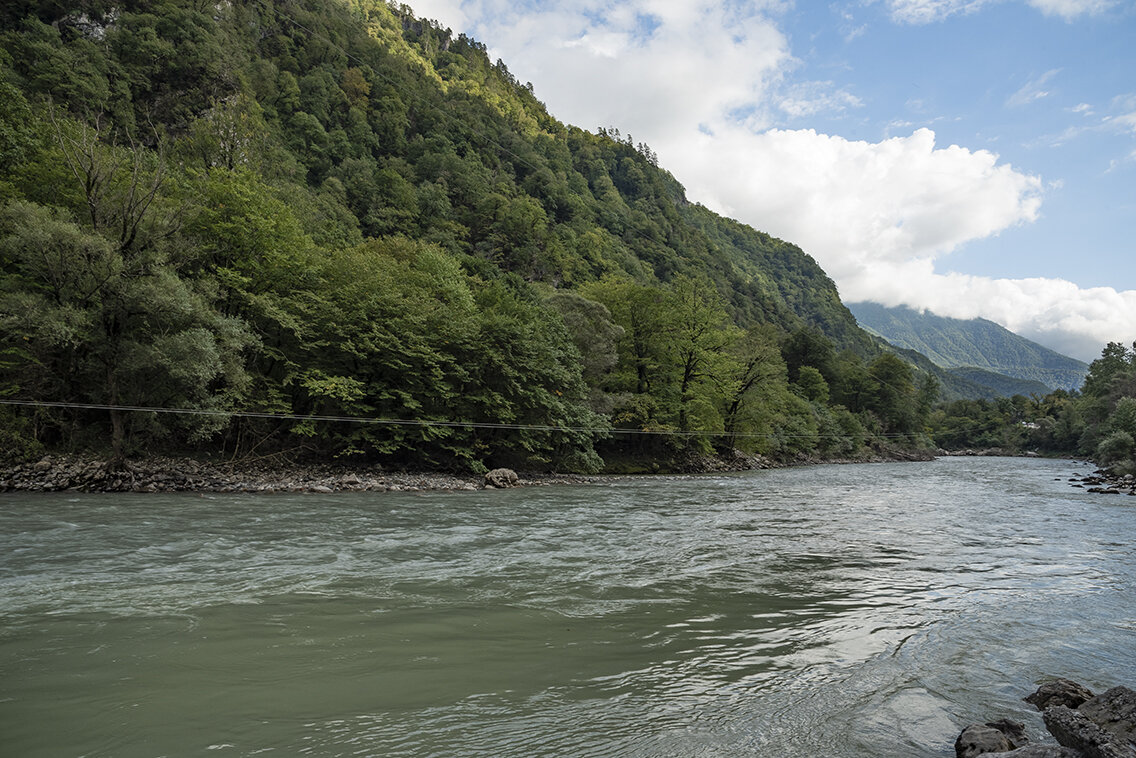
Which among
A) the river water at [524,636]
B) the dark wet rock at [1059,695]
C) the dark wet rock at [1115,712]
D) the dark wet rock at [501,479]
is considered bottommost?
the dark wet rock at [501,479]

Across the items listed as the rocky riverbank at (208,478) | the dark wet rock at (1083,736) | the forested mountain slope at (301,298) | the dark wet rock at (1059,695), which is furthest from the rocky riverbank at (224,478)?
the dark wet rock at (1083,736)

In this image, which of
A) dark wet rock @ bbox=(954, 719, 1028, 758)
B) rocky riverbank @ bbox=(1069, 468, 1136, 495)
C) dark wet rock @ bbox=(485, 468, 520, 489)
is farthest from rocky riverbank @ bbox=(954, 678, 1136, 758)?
rocky riverbank @ bbox=(1069, 468, 1136, 495)

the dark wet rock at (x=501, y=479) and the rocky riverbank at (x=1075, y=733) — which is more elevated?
the rocky riverbank at (x=1075, y=733)

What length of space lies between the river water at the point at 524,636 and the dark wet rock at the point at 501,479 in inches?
393

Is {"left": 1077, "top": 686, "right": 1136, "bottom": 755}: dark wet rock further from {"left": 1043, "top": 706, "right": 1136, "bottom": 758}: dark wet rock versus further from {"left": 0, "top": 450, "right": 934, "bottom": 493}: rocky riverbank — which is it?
{"left": 0, "top": 450, "right": 934, "bottom": 493}: rocky riverbank

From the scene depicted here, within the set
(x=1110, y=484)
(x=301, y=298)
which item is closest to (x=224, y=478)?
(x=301, y=298)

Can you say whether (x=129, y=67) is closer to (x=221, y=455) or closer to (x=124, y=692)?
(x=221, y=455)

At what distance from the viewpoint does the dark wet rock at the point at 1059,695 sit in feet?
15.4

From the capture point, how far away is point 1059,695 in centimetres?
478

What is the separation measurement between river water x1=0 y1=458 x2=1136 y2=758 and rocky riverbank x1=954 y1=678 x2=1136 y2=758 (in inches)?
11.4

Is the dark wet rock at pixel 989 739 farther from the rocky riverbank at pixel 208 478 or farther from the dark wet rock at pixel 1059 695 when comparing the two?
the rocky riverbank at pixel 208 478

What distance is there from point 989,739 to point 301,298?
27097 mm

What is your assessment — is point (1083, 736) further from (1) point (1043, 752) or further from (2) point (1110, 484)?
(2) point (1110, 484)

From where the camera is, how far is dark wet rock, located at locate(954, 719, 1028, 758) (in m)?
3.84
